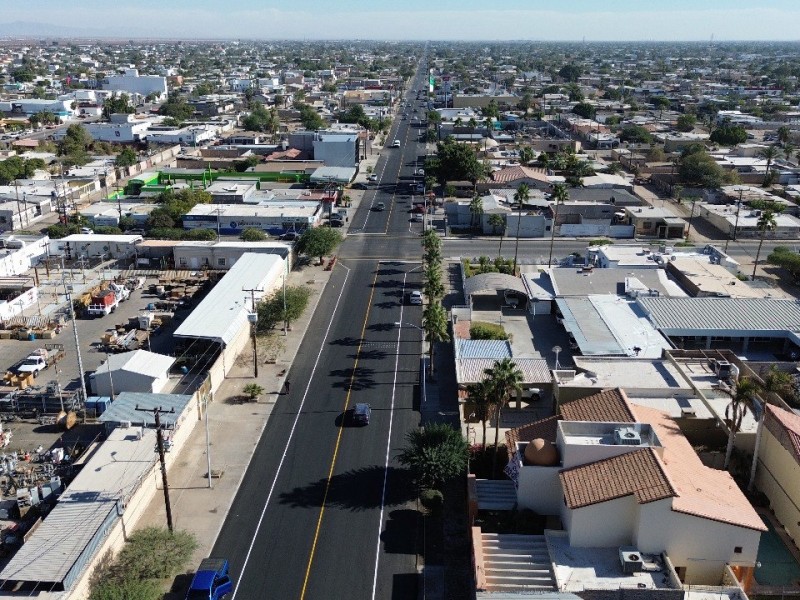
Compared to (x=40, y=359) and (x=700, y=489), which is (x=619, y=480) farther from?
(x=40, y=359)

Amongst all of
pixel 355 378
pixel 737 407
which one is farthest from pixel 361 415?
pixel 737 407

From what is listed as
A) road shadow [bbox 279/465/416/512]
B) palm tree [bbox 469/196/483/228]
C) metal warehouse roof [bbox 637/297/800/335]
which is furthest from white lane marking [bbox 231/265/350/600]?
palm tree [bbox 469/196/483/228]

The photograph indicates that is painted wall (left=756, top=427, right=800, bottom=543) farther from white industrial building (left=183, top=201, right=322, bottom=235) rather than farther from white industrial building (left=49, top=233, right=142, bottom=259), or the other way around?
white industrial building (left=49, top=233, right=142, bottom=259)

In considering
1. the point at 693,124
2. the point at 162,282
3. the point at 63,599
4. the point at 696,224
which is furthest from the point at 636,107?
the point at 63,599

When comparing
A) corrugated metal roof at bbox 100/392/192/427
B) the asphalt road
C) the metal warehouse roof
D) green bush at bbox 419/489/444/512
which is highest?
the metal warehouse roof

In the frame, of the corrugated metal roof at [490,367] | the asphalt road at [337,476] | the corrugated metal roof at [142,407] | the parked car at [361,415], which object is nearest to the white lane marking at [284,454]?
the asphalt road at [337,476]

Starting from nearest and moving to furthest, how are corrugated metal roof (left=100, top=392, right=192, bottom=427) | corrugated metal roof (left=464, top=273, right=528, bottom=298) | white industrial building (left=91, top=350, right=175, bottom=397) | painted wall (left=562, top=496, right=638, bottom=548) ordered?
painted wall (left=562, top=496, right=638, bottom=548)
corrugated metal roof (left=100, top=392, right=192, bottom=427)
white industrial building (left=91, top=350, right=175, bottom=397)
corrugated metal roof (left=464, top=273, right=528, bottom=298)
